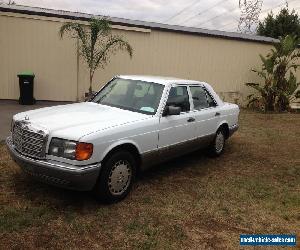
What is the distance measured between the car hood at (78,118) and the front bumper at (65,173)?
15.7 inches

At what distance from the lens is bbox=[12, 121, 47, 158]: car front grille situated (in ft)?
15.4

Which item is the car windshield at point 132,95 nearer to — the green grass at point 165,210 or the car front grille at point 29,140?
the green grass at point 165,210

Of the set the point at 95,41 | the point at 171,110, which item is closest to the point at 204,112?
the point at 171,110

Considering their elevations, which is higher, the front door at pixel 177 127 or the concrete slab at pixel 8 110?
the front door at pixel 177 127

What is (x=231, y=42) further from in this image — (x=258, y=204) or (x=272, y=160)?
(x=258, y=204)

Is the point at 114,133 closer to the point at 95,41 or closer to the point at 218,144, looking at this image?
the point at 218,144

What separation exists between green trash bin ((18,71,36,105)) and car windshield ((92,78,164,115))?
22.2ft

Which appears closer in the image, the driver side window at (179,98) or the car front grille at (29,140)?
A: the car front grille at (29,140)

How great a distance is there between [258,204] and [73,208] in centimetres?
294

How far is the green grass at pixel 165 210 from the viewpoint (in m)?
4.29

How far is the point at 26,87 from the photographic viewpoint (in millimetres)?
12492

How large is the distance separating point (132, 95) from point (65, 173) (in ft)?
7.24

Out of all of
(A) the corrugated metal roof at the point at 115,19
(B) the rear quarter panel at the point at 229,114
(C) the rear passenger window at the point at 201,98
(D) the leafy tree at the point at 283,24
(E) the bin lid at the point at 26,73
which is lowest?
(B) the rear quarter panel at the point at 229,114

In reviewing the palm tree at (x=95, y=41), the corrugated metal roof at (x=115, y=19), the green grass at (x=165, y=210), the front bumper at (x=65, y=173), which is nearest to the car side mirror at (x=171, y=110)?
the green grass at (x=165, y=210)
